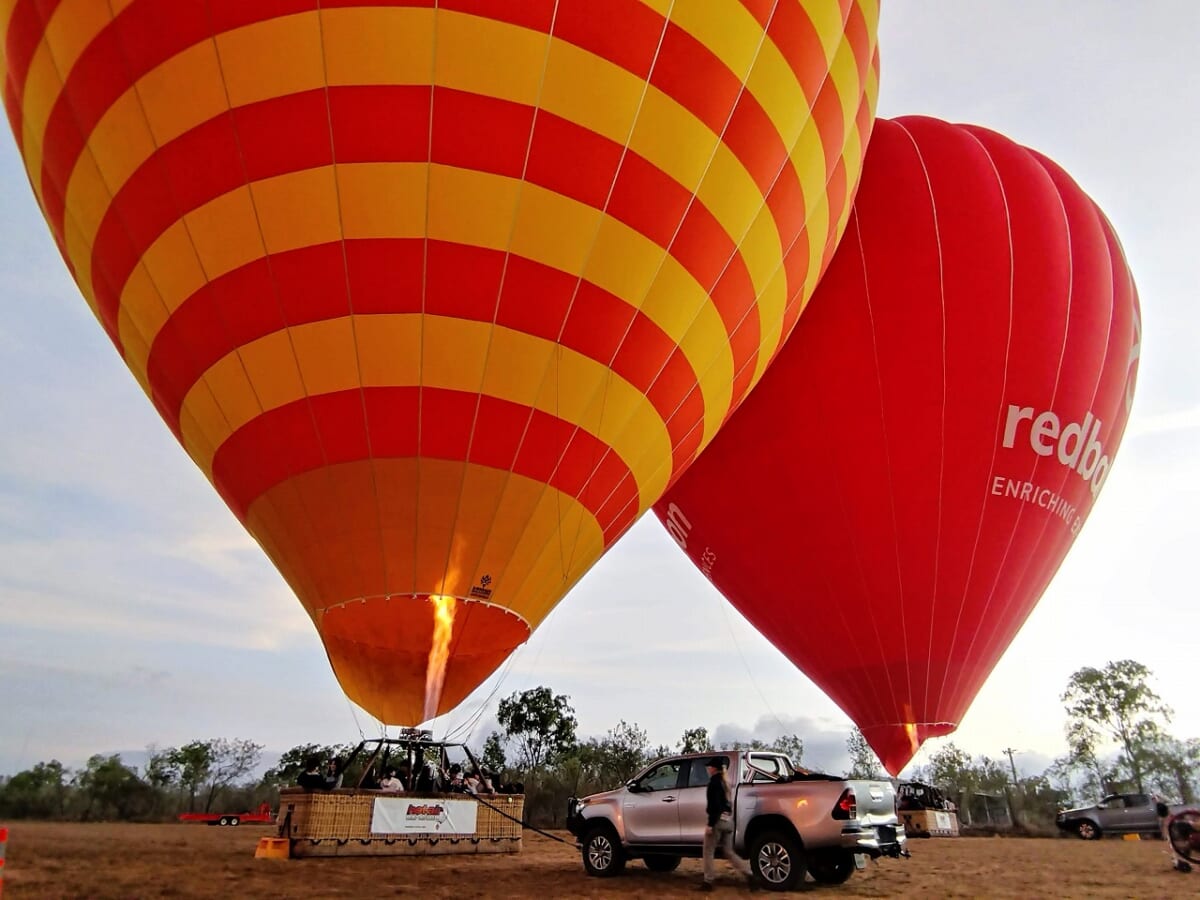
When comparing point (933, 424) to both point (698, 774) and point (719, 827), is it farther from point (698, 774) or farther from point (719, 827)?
point (719, 827)

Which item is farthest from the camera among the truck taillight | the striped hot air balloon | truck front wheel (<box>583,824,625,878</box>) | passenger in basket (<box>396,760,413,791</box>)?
passenger in basket (<box>396,760,413,791</box>)

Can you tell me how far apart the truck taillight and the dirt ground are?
0.58 meters

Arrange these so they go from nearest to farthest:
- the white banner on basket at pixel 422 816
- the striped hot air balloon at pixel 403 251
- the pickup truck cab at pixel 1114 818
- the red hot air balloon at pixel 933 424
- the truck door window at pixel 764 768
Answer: the striped hot air balloon at pixel 403 251, the truck door window at pixel 764 768, the white banner on basket at pixel 422 816, the red hot air balloon at pixel 933 424, the pickup truck cab at pixel 1114 818

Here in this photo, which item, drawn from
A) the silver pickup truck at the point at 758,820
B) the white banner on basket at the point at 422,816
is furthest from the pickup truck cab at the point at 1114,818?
the white banner on basket at the point at 422,816

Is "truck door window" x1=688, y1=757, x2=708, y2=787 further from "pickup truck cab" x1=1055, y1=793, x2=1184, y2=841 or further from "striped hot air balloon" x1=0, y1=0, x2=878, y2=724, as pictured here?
"pickup truck cab" x1=1055, y1=793, x2=1184, y2=841

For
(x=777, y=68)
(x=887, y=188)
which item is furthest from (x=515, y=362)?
(x=887, y=188)

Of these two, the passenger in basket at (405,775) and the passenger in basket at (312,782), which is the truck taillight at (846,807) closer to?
the passenger in basket at (405,775)

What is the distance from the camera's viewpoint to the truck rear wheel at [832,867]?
7.02 metres

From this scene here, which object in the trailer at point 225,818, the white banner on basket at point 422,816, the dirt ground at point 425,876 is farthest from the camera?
the trailer at point 225,818

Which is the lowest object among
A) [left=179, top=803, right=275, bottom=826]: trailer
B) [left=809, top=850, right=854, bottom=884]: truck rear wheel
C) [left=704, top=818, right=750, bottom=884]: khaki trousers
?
[left=809, top=850, right=854, bottom=884]: truck rear wheel

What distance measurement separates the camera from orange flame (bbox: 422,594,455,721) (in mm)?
7414

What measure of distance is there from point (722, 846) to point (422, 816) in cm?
380

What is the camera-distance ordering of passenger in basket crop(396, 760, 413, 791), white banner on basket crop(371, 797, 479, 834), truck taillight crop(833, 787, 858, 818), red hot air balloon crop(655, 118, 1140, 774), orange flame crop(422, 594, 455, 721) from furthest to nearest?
red hot air balloon crop(655, 118, 1140, 774) → passenger in basket crop(396, 760, 413, 791) → white banner on basket crop(371, 797, 479, 834) → orange flame crop(422, 594, 455, 721) → truck taillight crop(833, 787, 858, 818)

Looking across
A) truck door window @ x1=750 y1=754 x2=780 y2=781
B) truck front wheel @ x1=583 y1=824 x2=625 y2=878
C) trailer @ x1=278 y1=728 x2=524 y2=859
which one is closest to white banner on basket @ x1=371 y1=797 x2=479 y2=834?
trailer @ x1=278 y1=728 x2=524 y2=859
